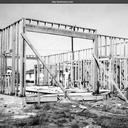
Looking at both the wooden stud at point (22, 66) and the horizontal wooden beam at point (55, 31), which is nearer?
the wooden stud at point (22, 66)

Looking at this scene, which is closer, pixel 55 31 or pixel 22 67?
pixel 22 67

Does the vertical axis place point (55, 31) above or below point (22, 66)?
above

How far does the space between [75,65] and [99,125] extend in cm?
1571

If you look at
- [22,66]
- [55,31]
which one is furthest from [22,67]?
[55,31]

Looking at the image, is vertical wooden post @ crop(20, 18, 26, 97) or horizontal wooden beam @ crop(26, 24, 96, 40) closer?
vertical wooden post @ crop(20, 18, 26, 97)

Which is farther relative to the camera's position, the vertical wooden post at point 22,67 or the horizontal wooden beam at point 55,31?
the horizontal wooden beam at point 55,31

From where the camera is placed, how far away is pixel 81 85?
1923cm

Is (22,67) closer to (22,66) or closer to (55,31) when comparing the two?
(22,66)

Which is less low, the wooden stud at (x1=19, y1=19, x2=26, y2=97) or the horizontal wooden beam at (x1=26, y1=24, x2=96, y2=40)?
the horizontal wooden beam at (x1=26, y1=24, x2=96, y2=40)

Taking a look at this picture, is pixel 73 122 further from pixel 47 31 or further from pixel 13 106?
pixel 47 31

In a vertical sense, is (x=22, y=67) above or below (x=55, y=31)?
below

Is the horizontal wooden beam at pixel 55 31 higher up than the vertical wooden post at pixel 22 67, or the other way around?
the horizontal wooden beam at pixel 55 31

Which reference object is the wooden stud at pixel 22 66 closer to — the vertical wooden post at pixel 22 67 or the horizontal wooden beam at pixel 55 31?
the vertical wooden post at pixel 22 67

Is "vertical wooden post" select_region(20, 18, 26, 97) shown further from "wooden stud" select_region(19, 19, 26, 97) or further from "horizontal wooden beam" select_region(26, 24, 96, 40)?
"horizontal wooden beam" select_region(26, 24, 96, 40)
